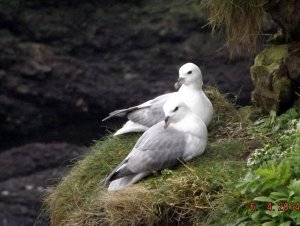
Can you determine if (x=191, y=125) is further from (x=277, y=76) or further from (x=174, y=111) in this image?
(x=277, y=76)

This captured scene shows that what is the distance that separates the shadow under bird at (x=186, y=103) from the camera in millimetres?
5409

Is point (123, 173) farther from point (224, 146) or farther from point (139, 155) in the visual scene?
point (224, 146)

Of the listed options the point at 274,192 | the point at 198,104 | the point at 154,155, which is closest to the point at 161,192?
the point at 154,155

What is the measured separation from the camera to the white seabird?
4824mm

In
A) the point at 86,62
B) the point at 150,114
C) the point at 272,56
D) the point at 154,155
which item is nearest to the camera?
the point at 154,155

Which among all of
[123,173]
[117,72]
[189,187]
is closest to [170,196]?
[189,187]

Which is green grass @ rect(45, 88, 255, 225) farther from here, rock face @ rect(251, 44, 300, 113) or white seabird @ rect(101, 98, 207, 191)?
rock face @ rect(251, 44, 300, 113)

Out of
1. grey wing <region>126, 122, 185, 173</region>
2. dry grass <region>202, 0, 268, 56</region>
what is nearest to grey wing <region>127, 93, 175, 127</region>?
grey wing <region>126, 122, 185, 173</region>

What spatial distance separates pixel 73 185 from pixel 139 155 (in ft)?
2.20

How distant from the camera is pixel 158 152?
15.9 feet

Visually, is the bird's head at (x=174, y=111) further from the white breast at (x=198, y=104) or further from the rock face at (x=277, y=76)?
the rock face at (x=277, y=76)

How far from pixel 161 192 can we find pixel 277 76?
1315 millimetres

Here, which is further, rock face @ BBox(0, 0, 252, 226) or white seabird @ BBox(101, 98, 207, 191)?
rock face @ BBox(0, 0, 252, 226)
